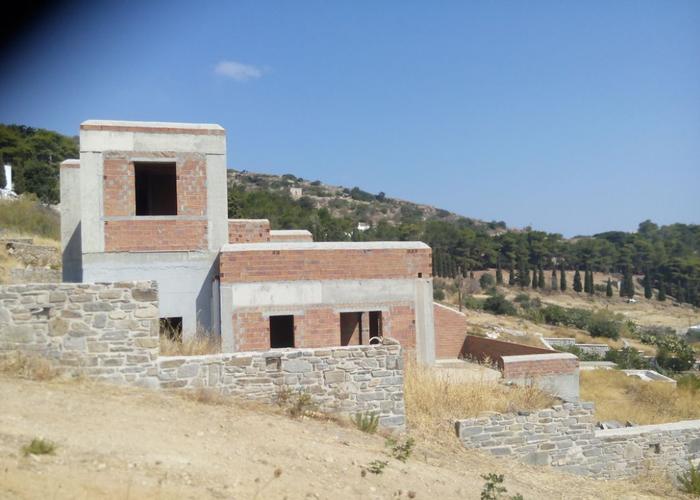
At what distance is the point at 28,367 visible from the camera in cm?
865

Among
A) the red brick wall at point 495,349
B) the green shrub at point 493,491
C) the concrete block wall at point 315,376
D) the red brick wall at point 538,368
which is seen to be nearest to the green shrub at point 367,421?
the concrete block wall at point 315,376

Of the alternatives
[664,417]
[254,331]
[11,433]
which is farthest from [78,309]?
[664,417]

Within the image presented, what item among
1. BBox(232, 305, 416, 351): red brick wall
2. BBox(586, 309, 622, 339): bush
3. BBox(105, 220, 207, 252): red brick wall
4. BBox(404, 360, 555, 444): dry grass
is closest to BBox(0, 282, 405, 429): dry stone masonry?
BBox(404, 360, 555, 444): dry grass

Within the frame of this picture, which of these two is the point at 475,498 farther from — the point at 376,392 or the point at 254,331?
the point at 254,331

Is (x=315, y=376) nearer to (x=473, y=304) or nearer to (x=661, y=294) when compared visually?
(x=473, y=304)

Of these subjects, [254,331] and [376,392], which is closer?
[376,392]

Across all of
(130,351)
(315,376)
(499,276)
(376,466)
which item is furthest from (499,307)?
(130,351)

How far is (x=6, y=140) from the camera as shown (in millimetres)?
50281

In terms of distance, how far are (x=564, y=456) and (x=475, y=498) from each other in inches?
169

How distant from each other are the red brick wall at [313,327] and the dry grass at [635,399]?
6193mm

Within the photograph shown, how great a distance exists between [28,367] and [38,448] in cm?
292

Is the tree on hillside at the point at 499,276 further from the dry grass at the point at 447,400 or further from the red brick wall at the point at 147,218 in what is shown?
the red brick wall at the point at 147,218

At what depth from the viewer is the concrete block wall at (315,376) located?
30.0 ft

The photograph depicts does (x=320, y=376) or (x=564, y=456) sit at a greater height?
(x=320, y=376)
